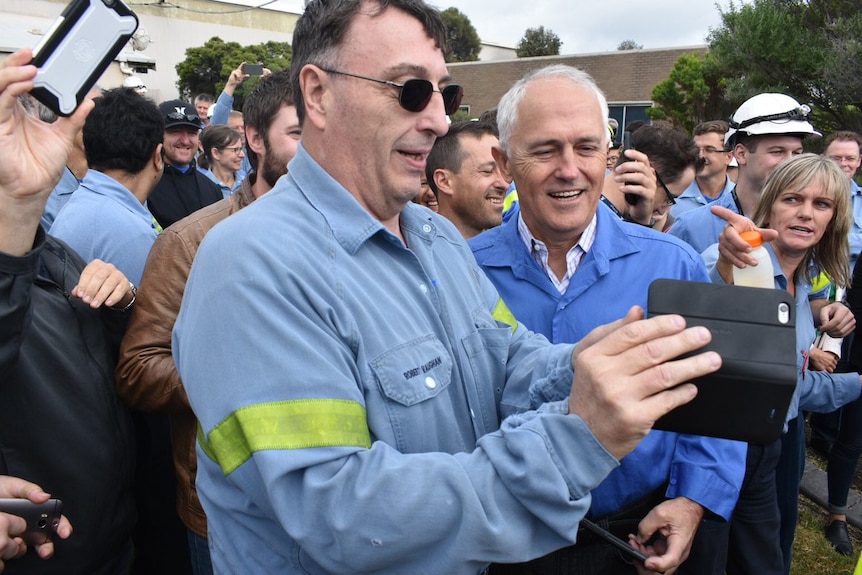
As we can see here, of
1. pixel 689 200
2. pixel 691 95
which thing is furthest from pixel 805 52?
pixel 689 200

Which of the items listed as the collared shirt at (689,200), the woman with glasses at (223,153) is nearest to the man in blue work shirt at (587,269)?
the collared shirt at (689,200)

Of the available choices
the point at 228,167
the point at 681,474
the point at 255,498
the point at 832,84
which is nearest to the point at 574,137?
the point at 681,474

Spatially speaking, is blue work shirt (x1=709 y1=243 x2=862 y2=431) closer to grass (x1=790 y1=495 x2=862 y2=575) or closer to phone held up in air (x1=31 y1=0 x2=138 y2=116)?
grass (x1=790 y1=495 x2=862 y2=575)

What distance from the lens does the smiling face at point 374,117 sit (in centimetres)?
150

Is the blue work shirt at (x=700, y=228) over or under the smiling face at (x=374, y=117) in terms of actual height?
under

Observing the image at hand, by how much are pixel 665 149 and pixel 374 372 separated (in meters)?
4.61

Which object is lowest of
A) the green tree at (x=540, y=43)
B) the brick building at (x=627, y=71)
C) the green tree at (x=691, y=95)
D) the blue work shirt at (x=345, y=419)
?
the blue work shirt at (x=345, y=419)

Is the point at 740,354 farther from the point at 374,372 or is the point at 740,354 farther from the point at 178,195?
the point at 178,195

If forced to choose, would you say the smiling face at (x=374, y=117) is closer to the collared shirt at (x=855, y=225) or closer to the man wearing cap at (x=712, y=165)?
the collared shirt at (x=855, y=225)

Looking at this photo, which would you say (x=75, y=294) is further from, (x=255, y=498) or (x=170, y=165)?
(x=170, y=165)

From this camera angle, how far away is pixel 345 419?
1.16 meters

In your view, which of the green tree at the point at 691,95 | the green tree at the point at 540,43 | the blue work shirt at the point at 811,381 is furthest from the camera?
the green tree at the point at 540,43

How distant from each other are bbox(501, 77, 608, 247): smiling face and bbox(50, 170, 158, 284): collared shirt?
1648 millimetres

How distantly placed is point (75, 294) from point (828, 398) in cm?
351
